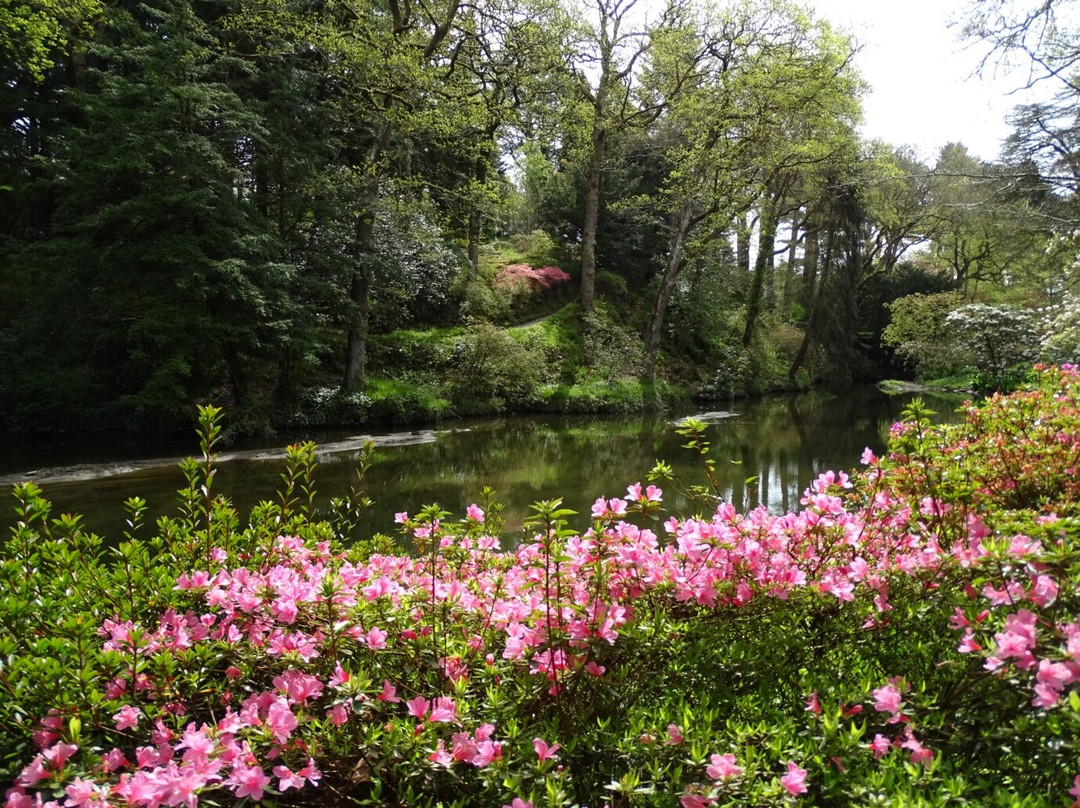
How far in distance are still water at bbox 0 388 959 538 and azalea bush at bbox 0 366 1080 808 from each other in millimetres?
3957

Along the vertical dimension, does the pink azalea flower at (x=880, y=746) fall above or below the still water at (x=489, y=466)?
above

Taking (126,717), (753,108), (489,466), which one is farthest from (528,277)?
(126,717)

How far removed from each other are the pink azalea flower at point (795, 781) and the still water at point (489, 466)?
4.63 meters

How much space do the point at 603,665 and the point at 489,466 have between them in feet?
28.2

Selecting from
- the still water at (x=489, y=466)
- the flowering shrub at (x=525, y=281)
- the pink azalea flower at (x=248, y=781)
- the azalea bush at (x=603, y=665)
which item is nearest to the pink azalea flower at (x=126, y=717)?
the azalea bush at (x=603, y=665)

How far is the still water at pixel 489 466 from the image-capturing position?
771 centimetres

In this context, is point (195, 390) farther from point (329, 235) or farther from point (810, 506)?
point (810, 506)

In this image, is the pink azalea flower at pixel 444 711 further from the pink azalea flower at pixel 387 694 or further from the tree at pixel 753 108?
the tree at pixel 753 108

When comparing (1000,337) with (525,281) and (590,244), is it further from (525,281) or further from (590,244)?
(525,281)

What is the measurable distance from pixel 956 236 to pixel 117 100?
33.4 metres

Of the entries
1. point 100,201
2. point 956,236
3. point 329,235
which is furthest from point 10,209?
point 956,236

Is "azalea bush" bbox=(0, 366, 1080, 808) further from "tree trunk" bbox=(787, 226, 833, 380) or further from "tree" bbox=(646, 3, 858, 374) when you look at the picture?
"tree trunk" bbox=(787, 226, 833, 380)

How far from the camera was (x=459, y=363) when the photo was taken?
16.7 metres

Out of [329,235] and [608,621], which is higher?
[329,235]
